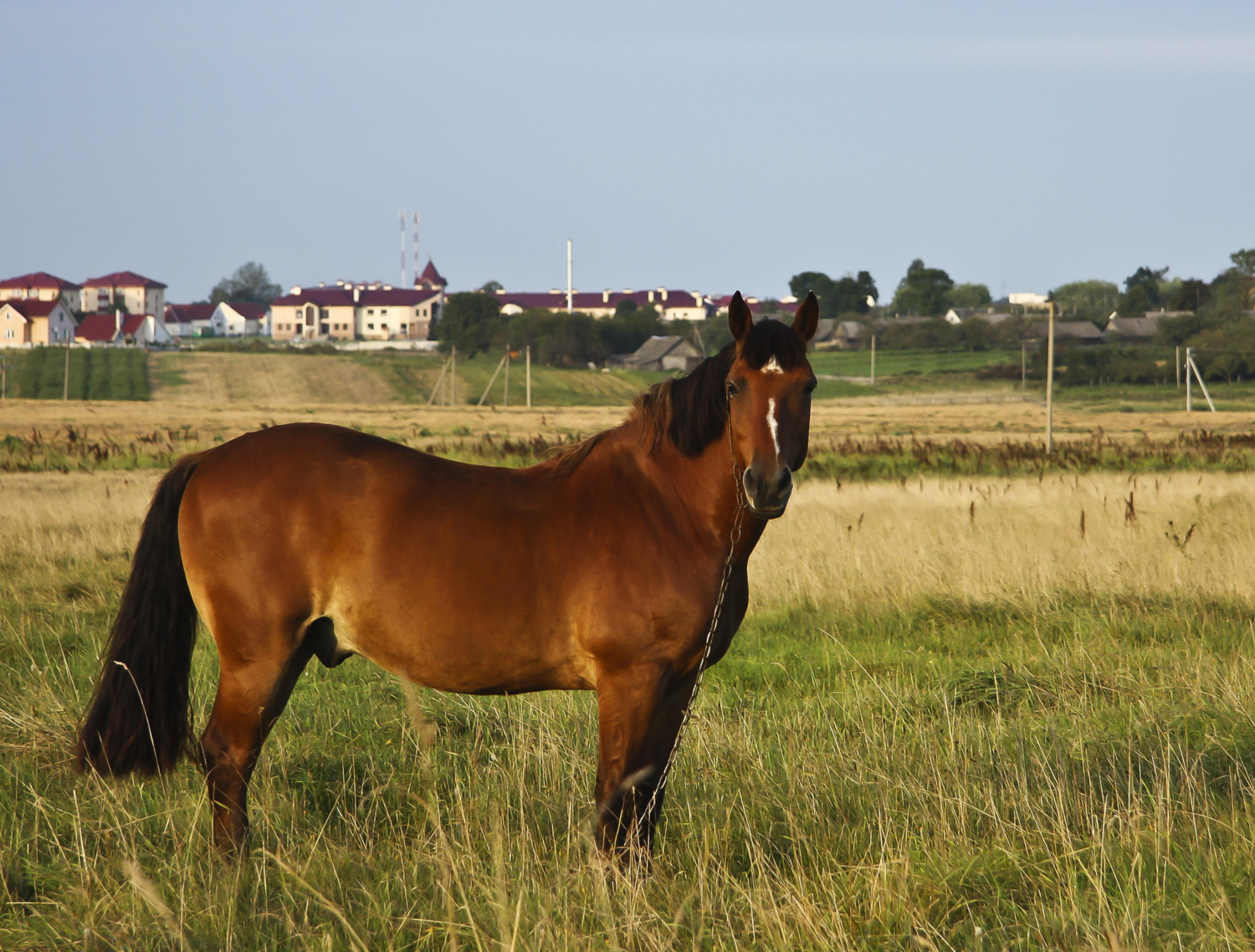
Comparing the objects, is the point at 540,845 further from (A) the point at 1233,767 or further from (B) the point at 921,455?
(B) the point at 921,455

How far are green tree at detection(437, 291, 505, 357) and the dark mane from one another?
8529 centimetres

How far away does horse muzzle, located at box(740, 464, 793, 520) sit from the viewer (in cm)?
331

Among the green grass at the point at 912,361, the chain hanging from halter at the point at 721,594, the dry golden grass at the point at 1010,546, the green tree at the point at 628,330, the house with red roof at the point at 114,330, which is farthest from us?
the house with red roof at the point at 114,330

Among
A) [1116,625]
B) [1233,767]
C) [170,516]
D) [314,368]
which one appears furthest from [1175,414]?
[314,368]

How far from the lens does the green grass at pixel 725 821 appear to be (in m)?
3.18

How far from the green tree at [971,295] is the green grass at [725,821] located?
493 feet

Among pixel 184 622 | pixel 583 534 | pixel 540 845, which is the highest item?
pixel 583 534

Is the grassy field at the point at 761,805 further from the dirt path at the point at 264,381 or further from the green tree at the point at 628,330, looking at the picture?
the green tree at the point at 628,330

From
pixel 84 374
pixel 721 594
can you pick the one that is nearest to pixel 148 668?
pixel 721 594

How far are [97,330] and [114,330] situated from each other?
2.13 metres

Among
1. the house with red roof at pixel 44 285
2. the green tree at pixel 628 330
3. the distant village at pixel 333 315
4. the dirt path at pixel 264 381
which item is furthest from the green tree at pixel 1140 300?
the house with red roof at pixel 44 285

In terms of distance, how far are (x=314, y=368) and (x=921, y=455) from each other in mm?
59906

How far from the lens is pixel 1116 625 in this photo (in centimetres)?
745

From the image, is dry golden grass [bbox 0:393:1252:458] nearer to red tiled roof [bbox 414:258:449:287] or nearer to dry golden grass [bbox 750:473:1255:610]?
dry golden grass [bbox 750:473:1255:610]
